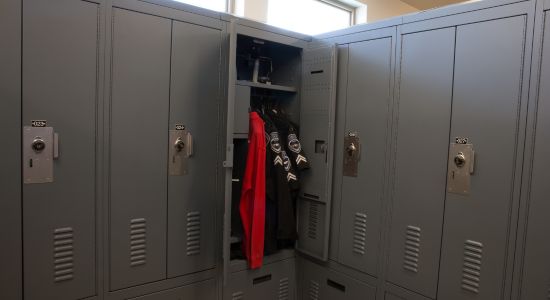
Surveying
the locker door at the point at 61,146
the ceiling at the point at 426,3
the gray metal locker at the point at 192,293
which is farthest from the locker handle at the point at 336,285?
the ceiling at the point at 426,3

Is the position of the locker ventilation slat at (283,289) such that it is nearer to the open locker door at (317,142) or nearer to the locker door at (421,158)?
the open locker door at (317,142)

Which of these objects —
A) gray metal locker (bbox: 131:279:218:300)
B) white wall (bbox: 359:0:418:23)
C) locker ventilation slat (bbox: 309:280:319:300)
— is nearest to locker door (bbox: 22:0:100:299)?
gray metal locker (bbox: 131:279:218:300)

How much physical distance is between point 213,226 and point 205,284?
1.27 ft

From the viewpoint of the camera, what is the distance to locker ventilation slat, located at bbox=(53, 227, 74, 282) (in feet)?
6.12

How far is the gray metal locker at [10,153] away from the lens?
5.51 feet

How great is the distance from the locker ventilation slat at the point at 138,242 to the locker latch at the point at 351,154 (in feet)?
4.42

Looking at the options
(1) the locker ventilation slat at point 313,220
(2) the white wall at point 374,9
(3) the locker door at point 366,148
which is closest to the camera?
(3) the locker door at point 366,148

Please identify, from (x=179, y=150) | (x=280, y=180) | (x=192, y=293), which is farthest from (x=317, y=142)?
(x=192, y=293)

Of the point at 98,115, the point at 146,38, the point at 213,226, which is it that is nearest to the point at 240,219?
the point at 213,226

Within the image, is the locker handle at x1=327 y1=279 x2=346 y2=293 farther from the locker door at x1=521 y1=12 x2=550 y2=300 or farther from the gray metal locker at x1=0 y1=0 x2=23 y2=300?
the gray metal locker at x1=0 y1=0 x2=23 y2=300

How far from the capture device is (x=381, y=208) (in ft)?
7.51

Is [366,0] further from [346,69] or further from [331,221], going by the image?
[331,221]

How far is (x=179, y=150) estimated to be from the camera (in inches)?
87.7

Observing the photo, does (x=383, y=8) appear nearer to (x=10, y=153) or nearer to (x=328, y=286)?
(x=328, y=286)
